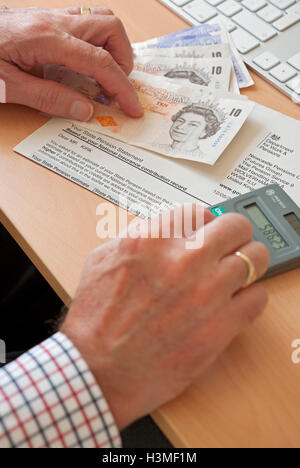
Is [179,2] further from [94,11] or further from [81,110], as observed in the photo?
[81,110]

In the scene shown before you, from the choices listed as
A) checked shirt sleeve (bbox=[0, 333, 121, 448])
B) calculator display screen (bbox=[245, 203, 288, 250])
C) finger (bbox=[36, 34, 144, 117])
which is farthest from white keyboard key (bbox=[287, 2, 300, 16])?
checked shirt sleeve (bbox=[0, 333, 121, 448])

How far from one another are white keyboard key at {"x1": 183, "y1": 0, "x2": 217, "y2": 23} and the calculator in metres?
0.40

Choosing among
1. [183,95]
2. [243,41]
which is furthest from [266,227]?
[243,41]

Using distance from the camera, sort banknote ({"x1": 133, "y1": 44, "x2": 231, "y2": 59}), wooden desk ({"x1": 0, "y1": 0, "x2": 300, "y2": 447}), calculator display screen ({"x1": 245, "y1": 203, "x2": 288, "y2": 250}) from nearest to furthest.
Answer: wooden desk ({"x1": 0, "y1": 0, "x2": 300, "y2": 447}) → calculator display screen ({"x1": 245, "y1": 203, "x2": 288, "y2": 250}) → banknote ({"x1": 133, "y1": 44, "x2": 231, "y2": 59})

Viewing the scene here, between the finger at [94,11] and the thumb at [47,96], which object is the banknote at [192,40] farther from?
the thumb at [47,96]

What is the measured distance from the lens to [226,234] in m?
0.57

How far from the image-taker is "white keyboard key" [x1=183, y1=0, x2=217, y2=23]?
91cm

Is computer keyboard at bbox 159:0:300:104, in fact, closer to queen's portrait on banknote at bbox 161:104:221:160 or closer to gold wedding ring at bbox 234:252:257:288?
queen's portrait on banknote at bbox 161:104:221:160

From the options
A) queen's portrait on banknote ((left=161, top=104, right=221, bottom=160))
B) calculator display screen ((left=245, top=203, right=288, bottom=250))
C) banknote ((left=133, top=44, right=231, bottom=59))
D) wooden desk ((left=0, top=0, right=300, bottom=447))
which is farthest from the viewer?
banknote ((left=133, top=44, right=231, bottom=59))

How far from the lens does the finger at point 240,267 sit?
55 centimetres

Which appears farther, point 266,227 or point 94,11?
point 94,11

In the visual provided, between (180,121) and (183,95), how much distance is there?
54 mm

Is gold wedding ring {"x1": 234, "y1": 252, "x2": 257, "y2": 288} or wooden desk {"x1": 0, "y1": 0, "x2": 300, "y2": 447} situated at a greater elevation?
gold wedding ring {"x1": 234, "y1": 252, "x2": 257, "y2": 288}

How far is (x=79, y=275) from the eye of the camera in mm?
611
